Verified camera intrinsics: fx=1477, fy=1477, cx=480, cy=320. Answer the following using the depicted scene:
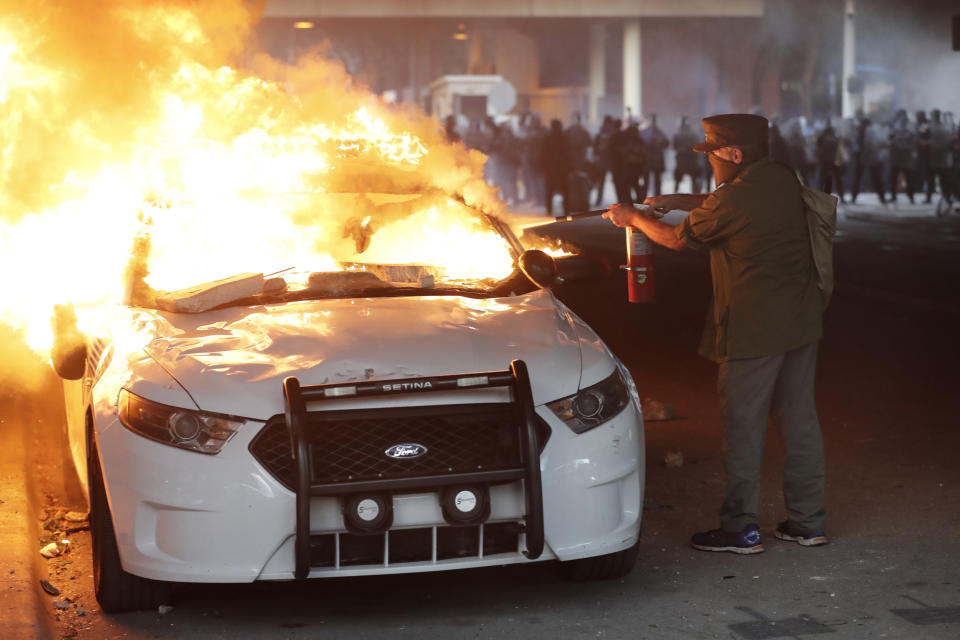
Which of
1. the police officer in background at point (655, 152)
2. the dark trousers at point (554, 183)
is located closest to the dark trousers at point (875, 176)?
the police officer in background at point (655, 152)

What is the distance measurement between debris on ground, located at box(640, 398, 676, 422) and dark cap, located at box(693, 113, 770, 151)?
289 centimetres

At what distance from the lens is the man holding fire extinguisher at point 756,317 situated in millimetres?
5688

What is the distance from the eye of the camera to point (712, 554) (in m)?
5.72

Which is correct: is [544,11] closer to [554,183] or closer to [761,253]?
[554,183]

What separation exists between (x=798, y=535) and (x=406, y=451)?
6.38ft

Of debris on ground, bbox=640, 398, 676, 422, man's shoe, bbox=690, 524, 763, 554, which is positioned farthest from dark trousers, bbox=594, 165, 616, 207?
man's shoe, bbox=690, 524, 763, 554

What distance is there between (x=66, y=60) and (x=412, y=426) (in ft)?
14.0

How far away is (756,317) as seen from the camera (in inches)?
225

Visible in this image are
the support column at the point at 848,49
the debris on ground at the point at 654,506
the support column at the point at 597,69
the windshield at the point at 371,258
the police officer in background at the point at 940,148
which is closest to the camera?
the windshield at the point at 371,258

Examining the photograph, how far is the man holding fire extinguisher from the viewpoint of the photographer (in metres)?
5.69

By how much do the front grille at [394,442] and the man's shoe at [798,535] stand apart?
1.63m

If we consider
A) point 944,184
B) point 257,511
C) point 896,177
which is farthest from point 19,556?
point 896,177

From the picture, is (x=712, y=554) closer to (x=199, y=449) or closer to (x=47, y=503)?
(x=199, y=449)

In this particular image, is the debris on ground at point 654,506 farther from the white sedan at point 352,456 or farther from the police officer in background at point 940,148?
the police officer in background at point 940,148
